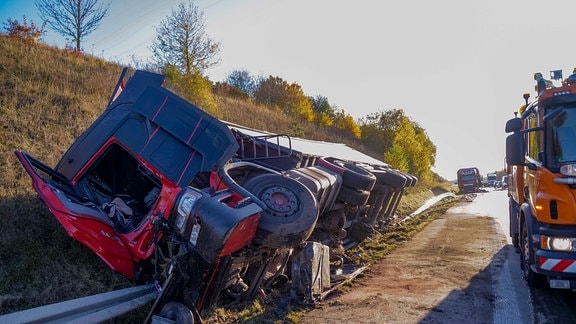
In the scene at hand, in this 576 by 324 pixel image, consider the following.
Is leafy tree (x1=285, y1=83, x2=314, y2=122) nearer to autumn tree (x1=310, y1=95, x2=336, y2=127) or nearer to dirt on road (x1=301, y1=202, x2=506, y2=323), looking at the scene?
autumn tree (x1=310, y1=95, x2=336, y2=127)

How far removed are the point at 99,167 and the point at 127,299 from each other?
107 inches

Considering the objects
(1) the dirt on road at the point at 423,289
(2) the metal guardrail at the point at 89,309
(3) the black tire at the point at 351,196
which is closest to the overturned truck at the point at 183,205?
(2) the metal guardrail at the point at 89,309

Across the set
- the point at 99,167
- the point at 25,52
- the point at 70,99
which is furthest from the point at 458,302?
the point at 25,52

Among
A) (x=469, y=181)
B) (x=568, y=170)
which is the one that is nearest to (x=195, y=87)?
(x=568, y=170)

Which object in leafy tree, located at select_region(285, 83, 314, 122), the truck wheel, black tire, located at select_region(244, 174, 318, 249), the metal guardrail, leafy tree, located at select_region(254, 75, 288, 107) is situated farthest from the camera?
leafy tree, located at select_region(254, 75, 288, 107)

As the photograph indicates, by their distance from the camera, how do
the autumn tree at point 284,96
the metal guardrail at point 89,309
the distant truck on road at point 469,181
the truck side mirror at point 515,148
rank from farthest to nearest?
the autumn tree at point 284,96
the distant truck on road at point 469,181
the truck side mirror at point 515,148
the metal guardrail at point 89,309

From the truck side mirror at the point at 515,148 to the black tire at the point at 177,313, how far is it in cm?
393

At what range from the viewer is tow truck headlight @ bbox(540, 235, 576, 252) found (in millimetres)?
4828

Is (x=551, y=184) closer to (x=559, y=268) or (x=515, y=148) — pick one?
(x=515, y=148)

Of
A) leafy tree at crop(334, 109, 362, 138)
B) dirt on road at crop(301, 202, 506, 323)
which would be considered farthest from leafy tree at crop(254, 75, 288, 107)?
dirt on road at crop(301, 202, 506, 323)

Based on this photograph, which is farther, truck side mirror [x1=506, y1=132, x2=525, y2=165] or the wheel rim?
truck side mirror [x1=506, y1=132, x2=525, y2=165]

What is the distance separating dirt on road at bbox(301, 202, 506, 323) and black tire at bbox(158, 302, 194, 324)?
56.2 inches

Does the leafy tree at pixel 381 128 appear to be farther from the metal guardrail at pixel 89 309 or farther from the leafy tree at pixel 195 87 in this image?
the metal guardrail at pixel 89 309

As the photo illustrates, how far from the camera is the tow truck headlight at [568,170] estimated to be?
4859 mm
